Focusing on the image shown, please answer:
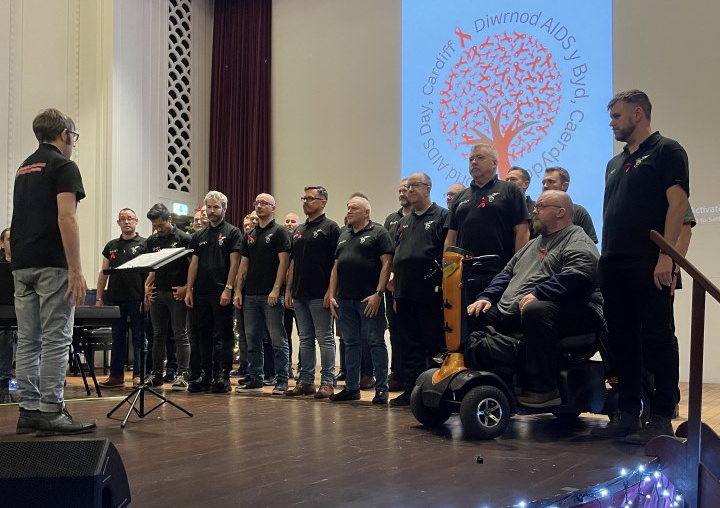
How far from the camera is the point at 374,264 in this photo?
5156 mm

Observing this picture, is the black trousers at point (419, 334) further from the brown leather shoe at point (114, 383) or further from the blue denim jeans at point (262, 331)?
the brown leather shoe at point (114, 383)

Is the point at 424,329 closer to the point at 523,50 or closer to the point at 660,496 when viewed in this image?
→ the point at 660,496

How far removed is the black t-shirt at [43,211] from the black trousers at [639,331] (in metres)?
2.60

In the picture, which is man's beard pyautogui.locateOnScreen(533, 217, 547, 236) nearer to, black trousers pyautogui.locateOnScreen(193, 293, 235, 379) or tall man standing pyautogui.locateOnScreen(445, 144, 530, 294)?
tall man standing pyautogui.locateOnScreen(445, 144, 530, 294)

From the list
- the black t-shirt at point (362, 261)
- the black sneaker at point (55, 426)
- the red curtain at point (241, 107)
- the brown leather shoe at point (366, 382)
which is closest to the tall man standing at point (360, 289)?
the black t-shirt at point (362, 261)

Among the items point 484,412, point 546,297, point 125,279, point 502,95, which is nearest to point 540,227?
point 546,297

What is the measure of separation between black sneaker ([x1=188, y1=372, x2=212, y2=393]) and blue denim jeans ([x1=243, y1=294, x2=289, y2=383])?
350mm

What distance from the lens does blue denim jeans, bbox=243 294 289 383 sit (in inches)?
224

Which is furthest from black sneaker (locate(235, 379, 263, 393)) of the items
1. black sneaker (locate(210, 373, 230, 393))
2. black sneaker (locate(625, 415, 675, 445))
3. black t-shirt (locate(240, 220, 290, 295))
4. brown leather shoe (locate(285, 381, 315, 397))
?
black sneaker (locate(625, 415, 675, 445))

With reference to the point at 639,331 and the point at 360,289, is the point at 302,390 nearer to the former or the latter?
the point at 360,289

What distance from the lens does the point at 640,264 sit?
3.37 metres

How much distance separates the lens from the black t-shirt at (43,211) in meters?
3.62

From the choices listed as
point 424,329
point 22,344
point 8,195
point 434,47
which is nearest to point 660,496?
point 424,329

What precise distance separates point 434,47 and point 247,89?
8.80ft
